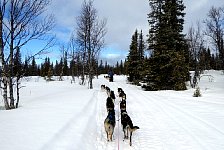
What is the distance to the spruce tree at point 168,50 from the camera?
23.8m

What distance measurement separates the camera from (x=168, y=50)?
2414cm

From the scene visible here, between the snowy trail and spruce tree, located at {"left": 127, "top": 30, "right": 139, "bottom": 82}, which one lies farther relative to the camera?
spruce tree, located at {"left": 127, "top": 30, "right": 139, "bottom": 82}

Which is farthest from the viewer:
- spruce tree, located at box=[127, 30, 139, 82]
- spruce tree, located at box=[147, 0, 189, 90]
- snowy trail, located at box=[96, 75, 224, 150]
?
spruce tree, located at box=[127, 30, 139, 82]

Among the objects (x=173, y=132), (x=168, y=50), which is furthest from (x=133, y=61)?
(x=173, y=132)

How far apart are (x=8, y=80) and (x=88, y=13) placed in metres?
16.0

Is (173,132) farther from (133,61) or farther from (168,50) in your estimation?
(133,61)

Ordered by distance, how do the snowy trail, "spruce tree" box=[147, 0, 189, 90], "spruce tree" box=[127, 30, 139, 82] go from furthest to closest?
"spruce tree" box=[127, 30, 139, 82] < "spruce tree" box=[147, 0, 189, 90] < the snowy trail

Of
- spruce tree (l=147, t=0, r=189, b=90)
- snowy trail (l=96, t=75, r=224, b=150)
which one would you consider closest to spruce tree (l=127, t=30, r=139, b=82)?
spruce tree (l=147, t=0, r=189, b=90)

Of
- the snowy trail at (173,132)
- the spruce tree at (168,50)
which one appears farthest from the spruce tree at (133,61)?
the snowy trail at (173,132)

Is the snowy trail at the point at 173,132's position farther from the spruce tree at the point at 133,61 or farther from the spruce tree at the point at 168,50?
the spruce tree at the point at 133,61

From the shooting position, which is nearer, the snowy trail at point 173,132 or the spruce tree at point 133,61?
the snowy trail at point 173,132

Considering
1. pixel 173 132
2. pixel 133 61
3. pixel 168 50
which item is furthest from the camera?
pixel 133 61

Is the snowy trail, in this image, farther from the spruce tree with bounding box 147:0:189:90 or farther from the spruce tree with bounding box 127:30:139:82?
the spruce tree with bounding box 127:30:139:82

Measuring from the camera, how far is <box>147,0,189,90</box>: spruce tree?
23.8 meters
